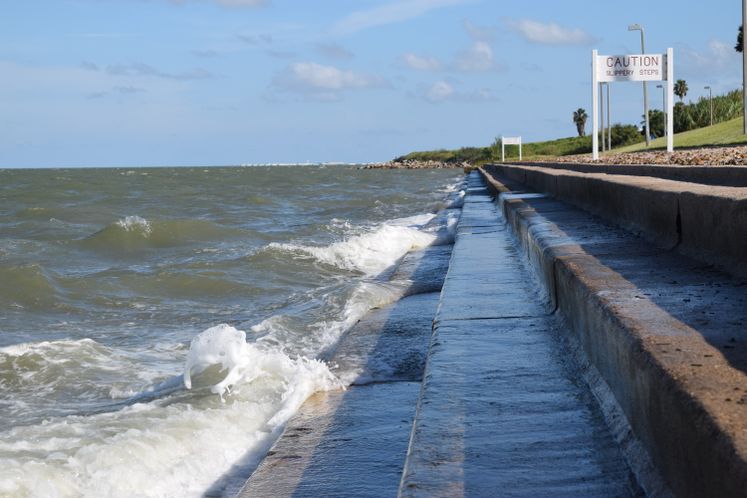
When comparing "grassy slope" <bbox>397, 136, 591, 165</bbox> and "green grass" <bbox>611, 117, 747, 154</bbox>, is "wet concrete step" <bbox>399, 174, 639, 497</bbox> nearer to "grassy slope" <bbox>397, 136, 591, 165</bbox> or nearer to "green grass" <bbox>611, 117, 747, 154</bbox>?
"green grass" <bbox>611, 117, 747, 154</bbox>

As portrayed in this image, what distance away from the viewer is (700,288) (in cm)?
324

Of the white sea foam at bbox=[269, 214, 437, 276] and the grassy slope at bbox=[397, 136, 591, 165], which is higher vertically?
the grassy slope at bbox=[397, 136, 591, 165]

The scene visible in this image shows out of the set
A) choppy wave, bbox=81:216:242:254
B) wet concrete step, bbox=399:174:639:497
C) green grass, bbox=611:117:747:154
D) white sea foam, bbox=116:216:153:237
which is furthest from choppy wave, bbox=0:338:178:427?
green grass, bbox=611:117:747:154

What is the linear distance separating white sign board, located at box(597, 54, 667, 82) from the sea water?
7435 millimetres

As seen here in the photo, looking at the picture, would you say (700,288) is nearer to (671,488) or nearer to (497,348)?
(497,348)

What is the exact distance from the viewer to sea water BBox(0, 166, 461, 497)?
13.6 feet

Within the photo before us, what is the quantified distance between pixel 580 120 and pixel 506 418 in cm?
10665

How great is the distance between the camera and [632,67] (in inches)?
834

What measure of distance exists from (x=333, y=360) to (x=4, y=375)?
2320 millimetres

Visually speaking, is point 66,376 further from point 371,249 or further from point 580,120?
point 580,120

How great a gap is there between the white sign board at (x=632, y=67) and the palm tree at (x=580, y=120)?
8525 cm

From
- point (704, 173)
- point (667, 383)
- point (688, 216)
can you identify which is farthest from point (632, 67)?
point (667, 383)

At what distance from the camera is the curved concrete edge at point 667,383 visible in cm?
157

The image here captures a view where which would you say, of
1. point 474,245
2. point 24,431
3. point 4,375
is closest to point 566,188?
point 474,245
